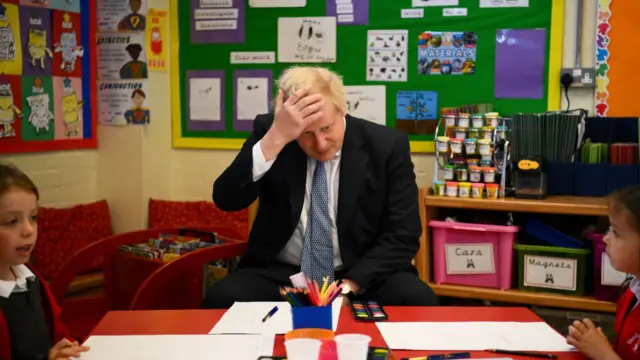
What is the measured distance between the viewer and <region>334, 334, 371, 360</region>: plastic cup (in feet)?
4.21

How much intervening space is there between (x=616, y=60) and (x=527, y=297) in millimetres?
1116

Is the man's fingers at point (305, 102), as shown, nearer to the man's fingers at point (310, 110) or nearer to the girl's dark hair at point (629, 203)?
the man's fingers at point (310, 110)

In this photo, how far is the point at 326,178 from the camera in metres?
2.36

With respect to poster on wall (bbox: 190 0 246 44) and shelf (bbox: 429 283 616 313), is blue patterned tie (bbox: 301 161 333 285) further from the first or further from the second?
poster on wall (bbox: 190 0 246 44)

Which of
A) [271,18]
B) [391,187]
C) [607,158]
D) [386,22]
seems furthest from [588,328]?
[271,18]

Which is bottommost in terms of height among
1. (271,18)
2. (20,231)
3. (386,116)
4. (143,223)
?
(143,223)

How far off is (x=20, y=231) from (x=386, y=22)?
86.0 inches

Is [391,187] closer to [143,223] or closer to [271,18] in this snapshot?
[271,18]

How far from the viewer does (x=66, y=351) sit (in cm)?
143

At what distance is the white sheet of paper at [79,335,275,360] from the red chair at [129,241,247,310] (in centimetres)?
66

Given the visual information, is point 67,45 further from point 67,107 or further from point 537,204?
point 537,204

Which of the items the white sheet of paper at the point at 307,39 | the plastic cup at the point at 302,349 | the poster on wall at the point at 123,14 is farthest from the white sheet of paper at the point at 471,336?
the poster on wall at the point at 123,14

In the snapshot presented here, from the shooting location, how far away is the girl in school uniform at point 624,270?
1.45 meters

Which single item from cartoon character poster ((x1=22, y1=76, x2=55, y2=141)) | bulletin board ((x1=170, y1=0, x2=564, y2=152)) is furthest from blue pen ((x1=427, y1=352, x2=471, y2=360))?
cartoon character poster ((x1=22, y1=76, x2=55, y2=141))
